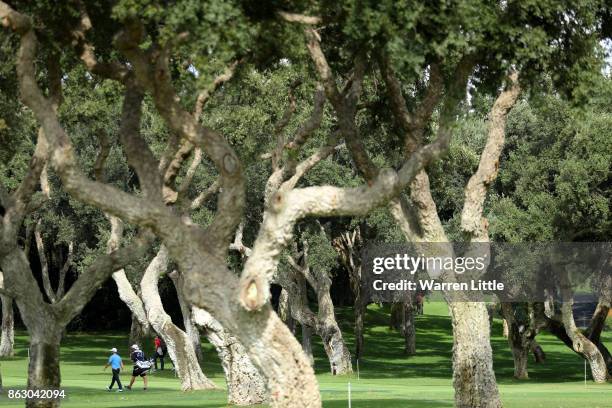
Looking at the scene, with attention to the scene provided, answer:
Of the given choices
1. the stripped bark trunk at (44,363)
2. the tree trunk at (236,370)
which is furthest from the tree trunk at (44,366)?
the tree trunk at (236,370)

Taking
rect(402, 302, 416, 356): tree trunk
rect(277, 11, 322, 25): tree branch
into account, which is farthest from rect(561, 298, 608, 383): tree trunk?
rect(277, 11, 322, 25): tree branch

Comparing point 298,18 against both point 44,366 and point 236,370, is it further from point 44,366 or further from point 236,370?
point 236,370

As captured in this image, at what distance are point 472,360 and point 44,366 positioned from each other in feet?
Result: 28.1

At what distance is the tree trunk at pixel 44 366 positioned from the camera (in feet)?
80.9

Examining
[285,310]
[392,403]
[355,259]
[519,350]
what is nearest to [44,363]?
[392,403]

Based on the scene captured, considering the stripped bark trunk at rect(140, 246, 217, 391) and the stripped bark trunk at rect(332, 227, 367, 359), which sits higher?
the stripped bark trunk at rect(332, 227, 367, 359)

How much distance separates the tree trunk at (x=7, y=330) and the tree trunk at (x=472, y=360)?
39.7 m

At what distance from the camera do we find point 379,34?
63.4 ft

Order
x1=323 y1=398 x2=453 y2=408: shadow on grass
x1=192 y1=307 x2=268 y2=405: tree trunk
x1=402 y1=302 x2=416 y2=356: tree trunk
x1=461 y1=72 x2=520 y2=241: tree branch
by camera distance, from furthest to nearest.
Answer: x1=402 y1=302 x2=416 y2=356: tree trunk → x1=192 y1=307 x2=268 y2=405: tree trunk → x1=323 y1=398 x2=453 y2=408: shadow on grass → x1=461 y1=72 x2=520 y2=241: tree branch

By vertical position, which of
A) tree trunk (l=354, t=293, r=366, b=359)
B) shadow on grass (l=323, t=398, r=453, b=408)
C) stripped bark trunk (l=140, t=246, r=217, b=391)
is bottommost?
shadow on grass (l=323, t=398, r=453, b=408)

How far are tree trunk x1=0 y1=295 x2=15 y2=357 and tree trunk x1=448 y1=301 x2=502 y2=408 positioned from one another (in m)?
39.7

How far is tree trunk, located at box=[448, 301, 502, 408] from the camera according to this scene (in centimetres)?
2614

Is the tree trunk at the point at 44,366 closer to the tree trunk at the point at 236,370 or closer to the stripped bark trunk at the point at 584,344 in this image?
the tree trunk at the point at 236,370

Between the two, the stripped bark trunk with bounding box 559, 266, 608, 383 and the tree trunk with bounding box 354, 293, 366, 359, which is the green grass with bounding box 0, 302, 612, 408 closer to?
the tree trunk with bounding box 354, 293, 366, 359
